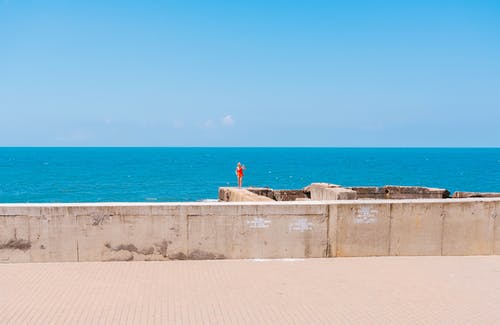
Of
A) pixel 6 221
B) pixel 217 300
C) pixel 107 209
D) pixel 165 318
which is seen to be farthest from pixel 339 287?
pixel 6 221

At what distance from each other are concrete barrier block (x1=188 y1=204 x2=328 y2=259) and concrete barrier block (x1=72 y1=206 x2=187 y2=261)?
32 centimetres

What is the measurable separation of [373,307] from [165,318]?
291 centimetres

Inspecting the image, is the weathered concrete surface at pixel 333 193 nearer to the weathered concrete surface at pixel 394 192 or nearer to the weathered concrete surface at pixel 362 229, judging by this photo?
the weathered concrete surface at pixel 394 192

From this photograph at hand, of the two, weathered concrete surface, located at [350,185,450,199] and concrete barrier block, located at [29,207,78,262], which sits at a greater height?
concrete barrier block, located at [29,207,78,262]

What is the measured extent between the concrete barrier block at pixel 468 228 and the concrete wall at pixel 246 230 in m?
0.02

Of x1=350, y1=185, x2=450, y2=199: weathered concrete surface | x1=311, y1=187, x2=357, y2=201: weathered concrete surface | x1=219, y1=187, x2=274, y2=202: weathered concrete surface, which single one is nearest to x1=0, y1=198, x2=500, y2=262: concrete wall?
x1=219, y1=187, x2=274, y2=202: weathered concrete surface

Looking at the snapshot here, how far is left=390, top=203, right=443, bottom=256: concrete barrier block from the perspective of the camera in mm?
9375

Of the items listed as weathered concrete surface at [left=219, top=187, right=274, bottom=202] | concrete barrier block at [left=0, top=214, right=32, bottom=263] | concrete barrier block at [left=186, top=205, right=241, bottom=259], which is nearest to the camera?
concrete barrier block at [left=0, top=214, right=32, bottom=263]

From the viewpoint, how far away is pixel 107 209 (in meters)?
8.76

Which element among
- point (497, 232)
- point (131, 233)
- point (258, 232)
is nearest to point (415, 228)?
point (497, 232)

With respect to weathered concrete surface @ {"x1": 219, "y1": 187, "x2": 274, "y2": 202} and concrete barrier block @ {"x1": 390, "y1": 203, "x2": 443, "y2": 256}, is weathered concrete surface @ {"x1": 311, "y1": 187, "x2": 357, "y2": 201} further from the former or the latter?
concrete barrier block @ {"x1": 390, "y1": 203, "x2": 443, "y2": 256}

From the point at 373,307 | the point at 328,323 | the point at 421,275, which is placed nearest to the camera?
the point at 328,323

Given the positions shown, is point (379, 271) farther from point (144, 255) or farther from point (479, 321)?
point (144, 255)

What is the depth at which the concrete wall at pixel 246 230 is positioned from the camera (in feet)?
28.3
